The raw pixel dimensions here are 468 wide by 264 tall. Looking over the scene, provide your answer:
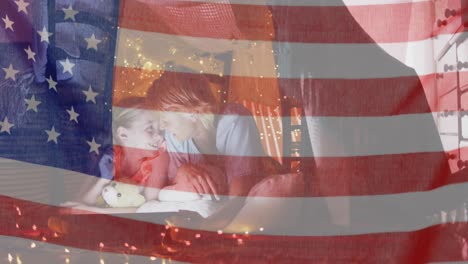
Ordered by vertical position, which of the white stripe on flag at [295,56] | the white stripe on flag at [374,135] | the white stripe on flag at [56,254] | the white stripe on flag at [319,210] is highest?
the white stripe on flag at [295,56]

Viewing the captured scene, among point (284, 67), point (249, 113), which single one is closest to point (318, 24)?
point (284, 67)

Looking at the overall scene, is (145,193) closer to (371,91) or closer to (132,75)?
(132,75)

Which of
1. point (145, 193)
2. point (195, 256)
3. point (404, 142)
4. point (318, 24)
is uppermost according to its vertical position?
point (318, 24)

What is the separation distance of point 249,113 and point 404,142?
0.30 meters

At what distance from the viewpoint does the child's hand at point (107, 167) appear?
1250 mm

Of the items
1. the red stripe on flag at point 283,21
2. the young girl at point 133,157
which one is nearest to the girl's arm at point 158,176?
the young girl at point 133,157

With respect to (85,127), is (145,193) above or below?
below

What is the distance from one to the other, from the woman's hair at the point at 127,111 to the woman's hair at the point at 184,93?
26 millimetres

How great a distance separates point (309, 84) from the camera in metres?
1.26

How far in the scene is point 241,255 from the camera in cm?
127

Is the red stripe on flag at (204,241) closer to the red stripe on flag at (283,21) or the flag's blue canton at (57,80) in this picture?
the flag's blue canton at (57,80)

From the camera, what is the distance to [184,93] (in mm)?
1266

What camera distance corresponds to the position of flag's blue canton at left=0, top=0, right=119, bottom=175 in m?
1.24

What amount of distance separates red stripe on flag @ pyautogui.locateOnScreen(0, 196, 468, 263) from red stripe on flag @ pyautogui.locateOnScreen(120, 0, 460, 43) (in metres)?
0.38
